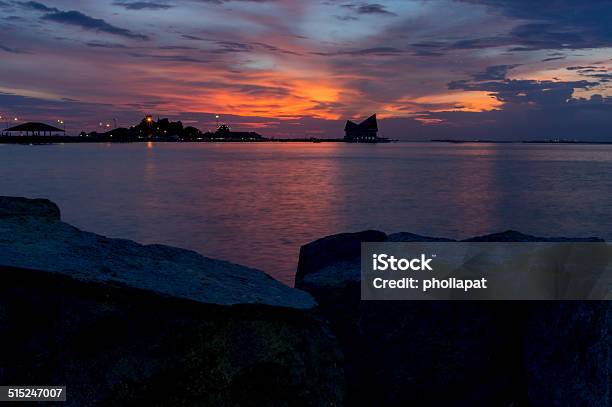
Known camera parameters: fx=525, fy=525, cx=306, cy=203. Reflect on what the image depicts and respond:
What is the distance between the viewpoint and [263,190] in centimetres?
4362

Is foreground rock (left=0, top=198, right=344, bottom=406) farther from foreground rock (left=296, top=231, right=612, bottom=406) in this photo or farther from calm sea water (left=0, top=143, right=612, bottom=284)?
calm sea water (left=0, top=143, right=612, bottom=284)

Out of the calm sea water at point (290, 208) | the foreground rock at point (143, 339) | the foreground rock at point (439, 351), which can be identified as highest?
the foreground rock at point (143, 339)

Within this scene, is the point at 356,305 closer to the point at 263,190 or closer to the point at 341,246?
the point at 341,246

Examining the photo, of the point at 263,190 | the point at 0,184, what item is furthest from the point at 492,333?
the point at 0,184

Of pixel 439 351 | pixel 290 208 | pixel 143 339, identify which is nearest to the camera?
pixel 143 339

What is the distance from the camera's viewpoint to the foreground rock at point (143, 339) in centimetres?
364

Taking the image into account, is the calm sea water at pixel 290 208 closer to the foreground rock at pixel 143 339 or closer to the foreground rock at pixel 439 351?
the foreground rock at pixel 439 351

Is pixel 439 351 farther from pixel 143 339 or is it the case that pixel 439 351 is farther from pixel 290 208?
pixel 290 208

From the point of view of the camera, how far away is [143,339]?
378 cm

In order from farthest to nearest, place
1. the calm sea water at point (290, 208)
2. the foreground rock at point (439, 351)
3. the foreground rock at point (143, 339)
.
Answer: the calm sea water at point (290, 208), the foreground rock at point (439, 351), the foreground rock at point (143, 339)

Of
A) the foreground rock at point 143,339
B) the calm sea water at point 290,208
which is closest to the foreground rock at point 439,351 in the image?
the foreground rock at point 143,339

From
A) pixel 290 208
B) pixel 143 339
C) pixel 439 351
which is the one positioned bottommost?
pixel 290 208

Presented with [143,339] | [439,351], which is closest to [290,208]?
[439,351]

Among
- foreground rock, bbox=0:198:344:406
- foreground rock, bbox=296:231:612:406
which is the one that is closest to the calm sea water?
foreground rock, bbox=296:231:612:406
